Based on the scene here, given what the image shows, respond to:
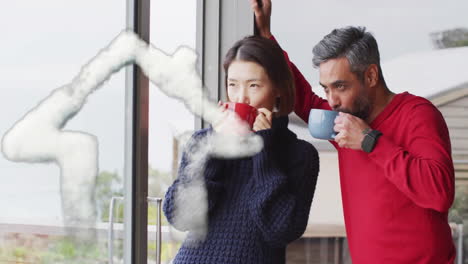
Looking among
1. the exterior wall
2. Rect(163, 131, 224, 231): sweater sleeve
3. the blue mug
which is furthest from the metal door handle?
the exterior wall

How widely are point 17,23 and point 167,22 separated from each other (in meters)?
0.59

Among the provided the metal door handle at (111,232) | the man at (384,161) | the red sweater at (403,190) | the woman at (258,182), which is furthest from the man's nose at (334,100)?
the metal door handle at (111,232)

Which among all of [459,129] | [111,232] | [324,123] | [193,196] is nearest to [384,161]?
[324,123]

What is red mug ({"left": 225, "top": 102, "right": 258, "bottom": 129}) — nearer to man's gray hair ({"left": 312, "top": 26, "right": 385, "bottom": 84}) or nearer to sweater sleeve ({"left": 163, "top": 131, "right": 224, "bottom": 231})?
sweater sleeve ({"left": 163, "top": 131, "right": 224, "bottom": 231})

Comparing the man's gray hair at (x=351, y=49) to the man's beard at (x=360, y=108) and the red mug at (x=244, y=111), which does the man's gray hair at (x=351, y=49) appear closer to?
the man's beard at (x=360, y=108)

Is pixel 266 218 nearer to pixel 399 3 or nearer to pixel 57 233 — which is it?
pixel 57 233

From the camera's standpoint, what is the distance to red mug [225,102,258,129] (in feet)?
3.73

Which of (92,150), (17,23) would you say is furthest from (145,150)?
(17,23)

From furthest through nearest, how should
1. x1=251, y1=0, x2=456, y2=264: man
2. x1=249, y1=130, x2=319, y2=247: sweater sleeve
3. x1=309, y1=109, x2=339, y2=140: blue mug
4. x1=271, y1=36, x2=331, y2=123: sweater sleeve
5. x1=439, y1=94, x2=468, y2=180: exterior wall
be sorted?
x1=439, y1=94, x2=468, y2=180: exterior wall < x1=271, y1=36, x2=331, y2=123: sweater sleeve < x1=309, y1=109, x2=339, y2=140: blue mug < x1=251, y1=0, x2=456, y2=264: man < x1=249, y1=130, x2=319, y2=247: sweater sleeve

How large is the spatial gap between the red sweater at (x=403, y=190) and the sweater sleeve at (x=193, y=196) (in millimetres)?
394

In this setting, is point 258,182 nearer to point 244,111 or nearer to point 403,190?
point 244,111

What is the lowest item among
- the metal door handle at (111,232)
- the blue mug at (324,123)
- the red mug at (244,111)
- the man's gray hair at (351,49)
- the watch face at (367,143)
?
the metal door handle at (111,232)

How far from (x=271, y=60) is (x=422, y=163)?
0.39 metres

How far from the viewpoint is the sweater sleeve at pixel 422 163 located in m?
1.30
